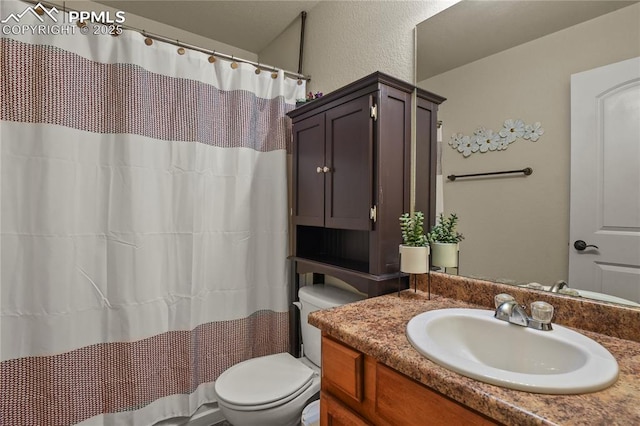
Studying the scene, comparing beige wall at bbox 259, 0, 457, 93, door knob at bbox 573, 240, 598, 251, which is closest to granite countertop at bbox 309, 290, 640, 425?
door knob at bbox 573, 240, 598, 251

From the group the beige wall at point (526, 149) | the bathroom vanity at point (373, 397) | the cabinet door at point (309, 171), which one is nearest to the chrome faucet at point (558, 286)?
the beige wall at point (526, 149)

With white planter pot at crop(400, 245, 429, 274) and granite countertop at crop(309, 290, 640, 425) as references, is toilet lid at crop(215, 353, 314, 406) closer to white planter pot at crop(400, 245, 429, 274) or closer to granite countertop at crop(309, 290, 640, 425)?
granite countertop at crop(309, 290, 640, 425)

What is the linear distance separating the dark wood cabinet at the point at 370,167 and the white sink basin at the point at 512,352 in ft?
1.11

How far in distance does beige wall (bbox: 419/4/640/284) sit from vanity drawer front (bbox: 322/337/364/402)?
1.94 ft

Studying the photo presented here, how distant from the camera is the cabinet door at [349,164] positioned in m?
1.23

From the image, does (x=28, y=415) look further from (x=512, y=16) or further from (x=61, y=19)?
(x=512, y=16)

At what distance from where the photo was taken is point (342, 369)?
84 cm

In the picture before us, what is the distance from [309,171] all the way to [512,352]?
1.13 meters

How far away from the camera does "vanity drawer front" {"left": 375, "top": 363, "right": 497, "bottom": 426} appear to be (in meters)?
0.59

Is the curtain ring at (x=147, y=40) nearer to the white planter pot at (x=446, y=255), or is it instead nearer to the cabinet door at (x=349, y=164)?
the cabinet door at (x=349, y=164)

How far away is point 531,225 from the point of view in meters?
0.99

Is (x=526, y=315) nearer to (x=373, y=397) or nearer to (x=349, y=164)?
(x=373, y=397)

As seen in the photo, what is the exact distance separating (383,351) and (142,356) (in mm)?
1291

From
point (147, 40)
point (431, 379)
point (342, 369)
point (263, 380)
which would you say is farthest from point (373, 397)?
point (147, 40)
